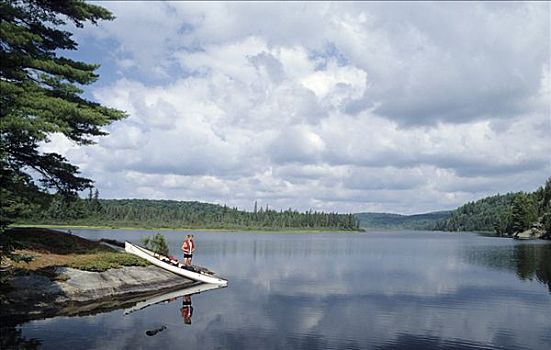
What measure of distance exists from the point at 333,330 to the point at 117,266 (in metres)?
15.5

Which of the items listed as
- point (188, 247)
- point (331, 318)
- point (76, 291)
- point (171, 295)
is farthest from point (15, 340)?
point (188, 247)

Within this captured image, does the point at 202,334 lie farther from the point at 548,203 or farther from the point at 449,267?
the point at 548,203

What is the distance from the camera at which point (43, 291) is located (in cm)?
2486

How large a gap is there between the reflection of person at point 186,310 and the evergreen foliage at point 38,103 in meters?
9.37

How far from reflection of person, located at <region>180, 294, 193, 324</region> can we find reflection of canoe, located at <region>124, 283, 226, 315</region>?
42.2 inches

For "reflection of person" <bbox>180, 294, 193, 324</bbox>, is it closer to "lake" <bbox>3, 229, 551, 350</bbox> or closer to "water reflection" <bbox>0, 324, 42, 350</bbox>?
"lake" <bbox>3, 229, 551, 350</bbox>

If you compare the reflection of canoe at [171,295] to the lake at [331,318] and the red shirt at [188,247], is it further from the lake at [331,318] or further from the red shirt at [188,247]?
the red shirt at [188,247]

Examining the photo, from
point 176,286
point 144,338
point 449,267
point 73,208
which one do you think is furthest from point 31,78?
point 449,267

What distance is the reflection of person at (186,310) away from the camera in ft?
80.8

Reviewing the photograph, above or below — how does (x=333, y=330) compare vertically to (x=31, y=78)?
Result: below

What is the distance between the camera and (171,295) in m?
31.3

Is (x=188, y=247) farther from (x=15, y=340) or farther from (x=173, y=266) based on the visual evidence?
(x=15, y=340)

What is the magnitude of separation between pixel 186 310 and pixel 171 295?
484 centimetres

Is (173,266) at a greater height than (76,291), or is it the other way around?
(173,266)
